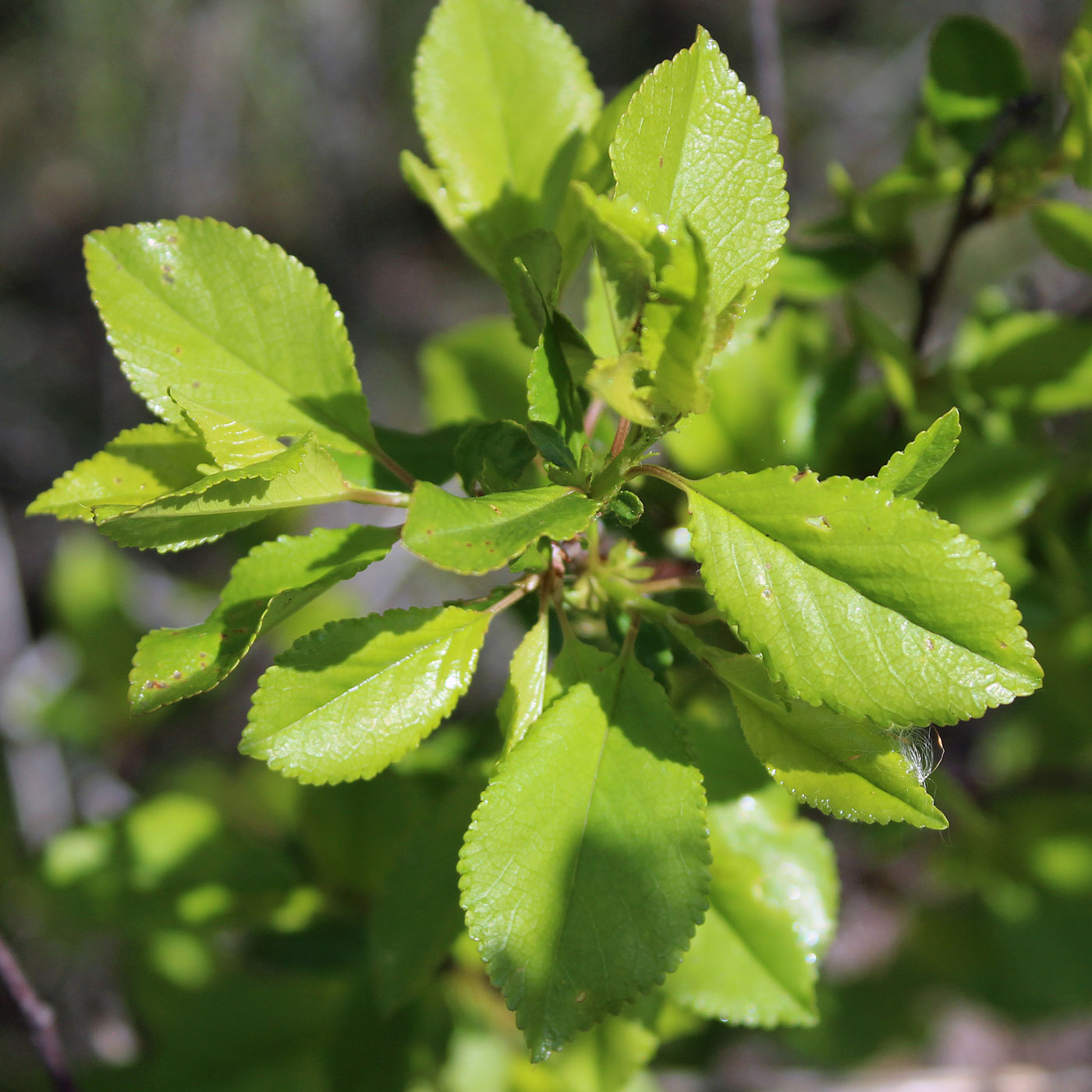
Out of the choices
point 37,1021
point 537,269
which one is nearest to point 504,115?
point 537,269

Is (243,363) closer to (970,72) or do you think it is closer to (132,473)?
(132,473)

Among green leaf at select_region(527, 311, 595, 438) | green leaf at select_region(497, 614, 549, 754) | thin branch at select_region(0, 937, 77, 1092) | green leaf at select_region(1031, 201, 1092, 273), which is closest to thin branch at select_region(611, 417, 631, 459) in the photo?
green leaf at select_region(527, 311, 595, 438)

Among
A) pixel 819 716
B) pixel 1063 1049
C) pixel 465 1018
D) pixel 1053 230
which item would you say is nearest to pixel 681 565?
pixel 819 716

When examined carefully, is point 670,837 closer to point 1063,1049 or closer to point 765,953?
point 765,953

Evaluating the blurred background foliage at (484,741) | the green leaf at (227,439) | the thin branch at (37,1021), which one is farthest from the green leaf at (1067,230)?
the thin branch at (37,1021)

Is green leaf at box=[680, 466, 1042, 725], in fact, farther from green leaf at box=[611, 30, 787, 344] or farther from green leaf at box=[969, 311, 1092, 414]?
green leaf at box=[969, 311, 1092, 414]
